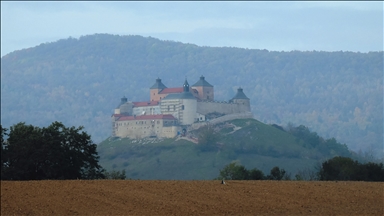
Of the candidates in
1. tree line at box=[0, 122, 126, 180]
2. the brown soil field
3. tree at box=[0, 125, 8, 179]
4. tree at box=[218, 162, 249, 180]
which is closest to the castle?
tree at box=[218, 162, 249, 180]

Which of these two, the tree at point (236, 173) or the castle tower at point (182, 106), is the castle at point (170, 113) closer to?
the castle tower at point (182, 106)

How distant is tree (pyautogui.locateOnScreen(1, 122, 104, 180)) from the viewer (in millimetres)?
43750

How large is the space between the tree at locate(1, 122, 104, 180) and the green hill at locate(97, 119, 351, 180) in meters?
82.3

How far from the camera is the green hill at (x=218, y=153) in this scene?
13625cm

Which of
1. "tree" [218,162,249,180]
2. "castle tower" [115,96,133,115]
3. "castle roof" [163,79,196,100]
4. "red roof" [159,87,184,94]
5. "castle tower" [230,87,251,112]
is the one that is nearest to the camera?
"tree" [218,162,249,180]

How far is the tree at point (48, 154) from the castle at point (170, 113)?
11110 cm

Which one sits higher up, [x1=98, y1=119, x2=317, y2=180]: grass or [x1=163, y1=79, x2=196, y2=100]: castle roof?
[x1=163, y1=79, x2=196, y2=100]: castle roof

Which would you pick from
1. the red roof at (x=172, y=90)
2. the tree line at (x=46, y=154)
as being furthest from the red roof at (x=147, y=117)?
the tree line at (x=46, y=154)

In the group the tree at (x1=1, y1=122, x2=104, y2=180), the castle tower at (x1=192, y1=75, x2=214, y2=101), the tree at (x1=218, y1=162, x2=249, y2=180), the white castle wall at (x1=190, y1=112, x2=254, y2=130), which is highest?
the castle tower at (x1=192, y1=75, x2=214, y2=101)

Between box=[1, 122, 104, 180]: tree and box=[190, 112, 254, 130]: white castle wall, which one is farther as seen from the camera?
box=[190, 112, 254, 130]: white castle wall

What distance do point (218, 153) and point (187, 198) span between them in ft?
395

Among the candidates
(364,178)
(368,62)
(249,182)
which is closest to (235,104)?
(368,62)

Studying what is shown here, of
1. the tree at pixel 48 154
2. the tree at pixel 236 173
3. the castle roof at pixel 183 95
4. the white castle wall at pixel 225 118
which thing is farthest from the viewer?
the castle roof at pixel 183 95

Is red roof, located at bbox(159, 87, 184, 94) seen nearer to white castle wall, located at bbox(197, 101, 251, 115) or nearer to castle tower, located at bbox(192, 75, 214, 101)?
castle tower, located at bbox(192, 75, 214, 101)
